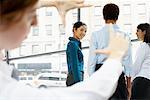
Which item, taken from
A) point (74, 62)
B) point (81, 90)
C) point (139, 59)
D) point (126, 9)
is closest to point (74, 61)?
point (74, 62)

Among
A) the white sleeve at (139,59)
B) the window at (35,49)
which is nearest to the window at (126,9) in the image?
the window at (35,49)

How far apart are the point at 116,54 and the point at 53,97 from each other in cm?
16

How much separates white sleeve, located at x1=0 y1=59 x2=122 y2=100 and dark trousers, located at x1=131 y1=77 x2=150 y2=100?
2.68 metres

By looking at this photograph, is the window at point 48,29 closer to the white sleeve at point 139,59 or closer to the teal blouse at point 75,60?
the teal blouse at point 75,60

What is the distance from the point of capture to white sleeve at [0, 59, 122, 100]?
1.83 feet

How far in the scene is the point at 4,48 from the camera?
59 cm

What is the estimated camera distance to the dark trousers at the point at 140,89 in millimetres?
3254

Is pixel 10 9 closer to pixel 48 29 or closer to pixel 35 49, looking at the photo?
pixel 48 29

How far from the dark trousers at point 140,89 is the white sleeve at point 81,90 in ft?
8.81

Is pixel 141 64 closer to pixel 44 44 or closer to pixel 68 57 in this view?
pixel 68 57

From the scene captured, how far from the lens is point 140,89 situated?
3.27 m

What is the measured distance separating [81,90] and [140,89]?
9.07 feet

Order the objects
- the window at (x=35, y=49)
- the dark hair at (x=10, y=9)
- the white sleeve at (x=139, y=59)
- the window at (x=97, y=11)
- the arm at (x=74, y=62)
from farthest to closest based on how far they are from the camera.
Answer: the window at (x=35, y=49) → the window at (x=97, y=11) → the arm at (x=74, y=62) → the white sleeve at (x=139, y=59) → the dark hair at (x=10, y=9)

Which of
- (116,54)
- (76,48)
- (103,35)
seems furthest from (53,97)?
(76,48)
